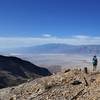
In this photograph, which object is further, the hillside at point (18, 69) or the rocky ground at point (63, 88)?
the hillside at point (18, 69)

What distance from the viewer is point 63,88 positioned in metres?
23.6

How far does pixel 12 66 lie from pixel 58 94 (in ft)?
524

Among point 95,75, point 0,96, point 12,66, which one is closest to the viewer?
point 95,75

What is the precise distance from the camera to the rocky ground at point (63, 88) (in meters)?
22.1

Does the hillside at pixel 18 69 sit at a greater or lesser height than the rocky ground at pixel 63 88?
lesser

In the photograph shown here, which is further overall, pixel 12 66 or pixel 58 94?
pixel 12 66

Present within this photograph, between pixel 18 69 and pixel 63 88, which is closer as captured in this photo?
pixel 63 88

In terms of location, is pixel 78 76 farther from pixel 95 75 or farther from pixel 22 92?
pixel 22 92

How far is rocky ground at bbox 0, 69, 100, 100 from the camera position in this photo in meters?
22.1

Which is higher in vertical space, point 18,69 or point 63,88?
point 63,88

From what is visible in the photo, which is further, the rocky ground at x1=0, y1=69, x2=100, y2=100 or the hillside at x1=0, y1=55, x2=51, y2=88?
the hillside at x1=0, y1=55, x2=51, y2=88

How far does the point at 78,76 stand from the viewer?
25.1 m

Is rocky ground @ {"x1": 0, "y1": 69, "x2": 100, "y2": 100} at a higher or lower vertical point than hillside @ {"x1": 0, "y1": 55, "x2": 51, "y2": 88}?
higher

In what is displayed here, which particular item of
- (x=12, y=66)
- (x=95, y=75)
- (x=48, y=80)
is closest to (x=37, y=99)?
(x=48, y=80)
